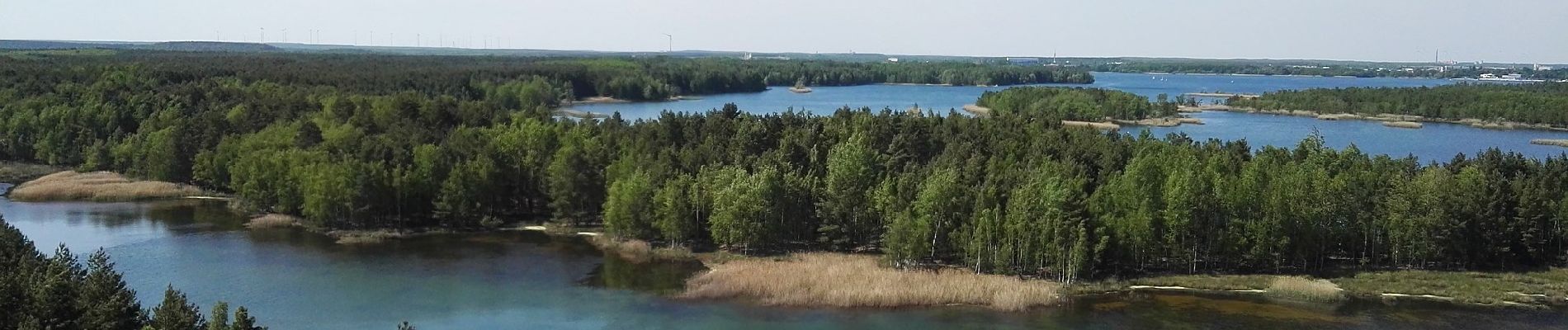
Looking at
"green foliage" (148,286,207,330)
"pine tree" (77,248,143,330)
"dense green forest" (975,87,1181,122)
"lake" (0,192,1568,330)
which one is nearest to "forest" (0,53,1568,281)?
"lake" (0,192,1568,330)

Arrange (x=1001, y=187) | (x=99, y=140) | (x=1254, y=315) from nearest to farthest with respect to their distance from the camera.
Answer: (x=1254, y=315) → (x=1001, y=187) → (x=99, y=140)

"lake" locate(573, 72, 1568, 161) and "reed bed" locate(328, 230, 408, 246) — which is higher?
"lake" locate(573, 72, 1568, 161)

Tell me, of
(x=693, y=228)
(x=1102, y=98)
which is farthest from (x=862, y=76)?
(x=693, y=228)

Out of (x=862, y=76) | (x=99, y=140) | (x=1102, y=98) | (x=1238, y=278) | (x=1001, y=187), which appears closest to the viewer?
(x=1238, y=278)

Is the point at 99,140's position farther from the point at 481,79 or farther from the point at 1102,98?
the point at 1102,98

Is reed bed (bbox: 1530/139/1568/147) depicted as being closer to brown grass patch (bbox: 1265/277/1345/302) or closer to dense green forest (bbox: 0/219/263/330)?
brown grass patch (bbox: 1265/277/1345/302)

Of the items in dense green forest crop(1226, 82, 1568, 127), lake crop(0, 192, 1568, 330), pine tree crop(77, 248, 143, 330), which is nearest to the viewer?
pine tree crop(77, 248, 143, 330)

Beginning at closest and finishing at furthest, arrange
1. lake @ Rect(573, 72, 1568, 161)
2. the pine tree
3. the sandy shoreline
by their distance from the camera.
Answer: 1. the pine tree
2. lake @ Rect(573, 72, 1568, 161)
3. the sandy shoreline

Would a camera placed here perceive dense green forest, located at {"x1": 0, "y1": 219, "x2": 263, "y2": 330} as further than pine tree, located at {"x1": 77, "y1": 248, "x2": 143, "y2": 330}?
No
